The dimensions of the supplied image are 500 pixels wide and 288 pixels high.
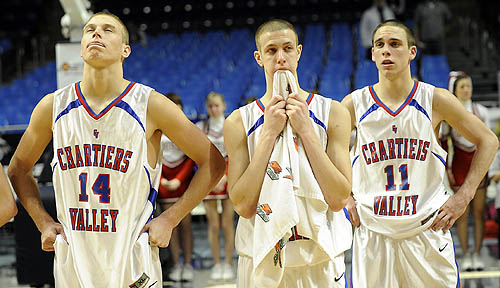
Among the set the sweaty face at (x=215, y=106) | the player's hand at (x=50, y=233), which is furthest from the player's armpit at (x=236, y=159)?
the sweaty face at (x=215, y=106)

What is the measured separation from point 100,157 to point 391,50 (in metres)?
1.87

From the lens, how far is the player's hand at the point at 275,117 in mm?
3137

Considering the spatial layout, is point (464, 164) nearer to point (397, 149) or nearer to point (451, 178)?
point (451, 178)

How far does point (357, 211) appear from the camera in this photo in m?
4.22

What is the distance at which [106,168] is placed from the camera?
3.27 metres

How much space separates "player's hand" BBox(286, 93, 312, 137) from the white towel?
0.13ft

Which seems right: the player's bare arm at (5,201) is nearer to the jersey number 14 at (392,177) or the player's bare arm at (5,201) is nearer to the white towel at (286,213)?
the white towel at (286,213)

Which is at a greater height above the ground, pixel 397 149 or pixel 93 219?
pixel 397 149

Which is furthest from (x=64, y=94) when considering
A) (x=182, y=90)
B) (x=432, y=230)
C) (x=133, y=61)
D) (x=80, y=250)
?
(x=133, y=61)

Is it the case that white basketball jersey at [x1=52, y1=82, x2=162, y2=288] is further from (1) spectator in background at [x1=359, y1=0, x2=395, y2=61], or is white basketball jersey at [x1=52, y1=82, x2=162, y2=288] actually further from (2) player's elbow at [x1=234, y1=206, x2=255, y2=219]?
(1) spectator in background at [x1=359, y1=0, x2=395, y2=61]

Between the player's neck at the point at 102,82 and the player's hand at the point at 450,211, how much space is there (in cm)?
195

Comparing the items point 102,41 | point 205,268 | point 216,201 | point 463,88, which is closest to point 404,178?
point 102,41

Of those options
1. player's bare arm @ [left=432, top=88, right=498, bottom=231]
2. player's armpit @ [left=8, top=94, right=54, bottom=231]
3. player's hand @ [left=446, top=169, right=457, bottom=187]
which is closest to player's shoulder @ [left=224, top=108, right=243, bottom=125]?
player's armpit @ [left=8, top=94, right=54, bottom=231]

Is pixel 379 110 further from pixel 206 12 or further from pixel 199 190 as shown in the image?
pixel 206 12
